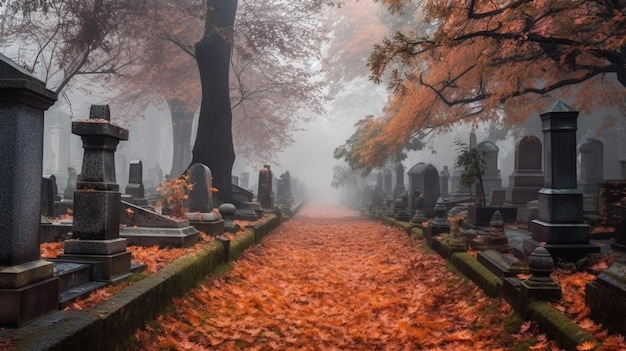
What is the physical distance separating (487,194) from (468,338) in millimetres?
14949

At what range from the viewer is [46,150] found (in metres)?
52.0

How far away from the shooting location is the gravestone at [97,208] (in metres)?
5.39

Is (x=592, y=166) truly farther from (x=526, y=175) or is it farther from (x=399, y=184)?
(x=399, y=184)

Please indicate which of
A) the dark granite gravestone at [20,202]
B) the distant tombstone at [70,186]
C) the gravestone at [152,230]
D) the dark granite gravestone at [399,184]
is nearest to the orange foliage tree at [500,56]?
the gravestone at [152,230]

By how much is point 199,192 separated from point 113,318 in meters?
5.97

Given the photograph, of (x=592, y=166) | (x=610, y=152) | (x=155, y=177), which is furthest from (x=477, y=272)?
(x=155, y=177)

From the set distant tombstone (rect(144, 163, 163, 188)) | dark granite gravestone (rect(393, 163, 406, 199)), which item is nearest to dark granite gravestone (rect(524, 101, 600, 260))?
dark granite gravestone (rect(393, 163, 406, 199))

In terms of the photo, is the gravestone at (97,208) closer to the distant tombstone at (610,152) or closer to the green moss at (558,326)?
the green moss at (558,326)

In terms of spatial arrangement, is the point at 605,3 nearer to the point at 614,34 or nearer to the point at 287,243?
the point at 614,34

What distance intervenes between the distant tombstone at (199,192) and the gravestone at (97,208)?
154 inches

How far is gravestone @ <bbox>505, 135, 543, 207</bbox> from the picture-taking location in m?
13.7

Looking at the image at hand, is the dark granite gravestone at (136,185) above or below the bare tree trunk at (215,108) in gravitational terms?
below

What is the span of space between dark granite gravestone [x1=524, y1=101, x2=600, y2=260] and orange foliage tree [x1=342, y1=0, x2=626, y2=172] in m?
1.90

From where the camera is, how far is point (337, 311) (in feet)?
20.3
